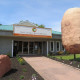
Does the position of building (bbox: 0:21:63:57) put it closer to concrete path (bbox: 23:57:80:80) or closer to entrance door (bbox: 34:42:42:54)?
entrance door (bbox: 34:42:42:54)

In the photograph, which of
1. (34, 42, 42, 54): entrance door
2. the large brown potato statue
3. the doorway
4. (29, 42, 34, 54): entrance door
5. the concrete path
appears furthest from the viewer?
(34, 42, 42, 54): entrance door

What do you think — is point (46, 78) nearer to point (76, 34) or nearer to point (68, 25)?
point (76, 34)

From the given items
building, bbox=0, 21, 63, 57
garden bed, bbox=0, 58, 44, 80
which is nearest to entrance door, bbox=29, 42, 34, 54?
building, bbox=0, 21, 63, 57

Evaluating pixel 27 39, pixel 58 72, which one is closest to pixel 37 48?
pixel 27 39

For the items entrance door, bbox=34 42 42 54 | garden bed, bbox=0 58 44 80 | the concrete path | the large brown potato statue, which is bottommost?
the concrete path

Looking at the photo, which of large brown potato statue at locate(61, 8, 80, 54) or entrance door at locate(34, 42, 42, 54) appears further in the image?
entrance door at locate(34, 42, 42, 54)

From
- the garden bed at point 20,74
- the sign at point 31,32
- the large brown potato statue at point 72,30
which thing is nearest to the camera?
the garden bed at point 20,74

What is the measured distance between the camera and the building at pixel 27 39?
16.1 meters

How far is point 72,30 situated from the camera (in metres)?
11.5

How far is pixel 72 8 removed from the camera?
12.4m

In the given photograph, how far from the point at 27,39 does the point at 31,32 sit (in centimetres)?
292

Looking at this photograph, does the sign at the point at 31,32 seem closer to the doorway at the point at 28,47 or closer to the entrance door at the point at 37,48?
the doorway at the point at 28,47

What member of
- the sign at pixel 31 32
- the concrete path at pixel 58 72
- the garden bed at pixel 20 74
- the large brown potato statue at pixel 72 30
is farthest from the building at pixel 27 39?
the garden bed at pixel 20 74

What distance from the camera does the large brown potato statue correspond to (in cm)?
1130
